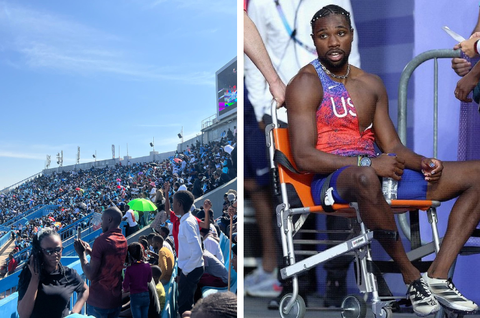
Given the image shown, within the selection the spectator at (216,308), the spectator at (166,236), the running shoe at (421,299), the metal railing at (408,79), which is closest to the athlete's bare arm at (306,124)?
the metal railing at (408,79)

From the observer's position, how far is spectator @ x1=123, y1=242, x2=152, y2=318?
2.90 metres

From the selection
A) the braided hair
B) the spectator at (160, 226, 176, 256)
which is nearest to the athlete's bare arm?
the braided hair

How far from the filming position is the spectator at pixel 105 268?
9.23ft

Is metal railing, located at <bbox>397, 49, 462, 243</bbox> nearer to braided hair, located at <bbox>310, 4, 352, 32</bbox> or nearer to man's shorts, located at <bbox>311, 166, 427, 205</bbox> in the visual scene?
man's shorts, located at <bbox>311, 166, 427, 205</bbox>

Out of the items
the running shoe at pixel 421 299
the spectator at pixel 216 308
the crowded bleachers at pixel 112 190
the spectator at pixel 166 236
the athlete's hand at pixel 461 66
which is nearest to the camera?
the spectator at pixel 216 308

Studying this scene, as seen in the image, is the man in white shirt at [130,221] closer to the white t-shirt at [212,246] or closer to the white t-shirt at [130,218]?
the white t-shirt at [130,218]

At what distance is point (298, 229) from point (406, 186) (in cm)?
51

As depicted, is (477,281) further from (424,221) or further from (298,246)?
(298,246)

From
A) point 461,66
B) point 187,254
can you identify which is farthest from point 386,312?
point 187,254

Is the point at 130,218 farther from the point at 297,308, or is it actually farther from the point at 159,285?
the point at 297,308

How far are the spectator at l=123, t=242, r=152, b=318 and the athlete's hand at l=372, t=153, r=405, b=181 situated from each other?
1476 mm

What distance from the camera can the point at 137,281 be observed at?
2.92 meters

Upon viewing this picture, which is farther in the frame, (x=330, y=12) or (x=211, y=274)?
(x=211, y=274)

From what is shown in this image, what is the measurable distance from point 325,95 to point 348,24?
0.40 meters
